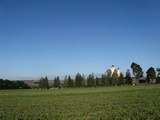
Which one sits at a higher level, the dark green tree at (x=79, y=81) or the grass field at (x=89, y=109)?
the dark green tree at (x=79, y=81)

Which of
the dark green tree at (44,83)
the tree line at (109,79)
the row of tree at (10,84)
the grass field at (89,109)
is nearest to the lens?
the grass field at (89,109)

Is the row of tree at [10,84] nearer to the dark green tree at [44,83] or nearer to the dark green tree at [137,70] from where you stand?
the dark green tree at [44,83]

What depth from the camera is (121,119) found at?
48.0 feet

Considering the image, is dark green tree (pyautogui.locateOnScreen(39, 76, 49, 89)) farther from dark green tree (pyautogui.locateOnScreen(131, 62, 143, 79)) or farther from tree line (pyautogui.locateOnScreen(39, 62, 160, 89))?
dark green tree (pyautogui.locateOnScreen(131, 62, 143, 79))

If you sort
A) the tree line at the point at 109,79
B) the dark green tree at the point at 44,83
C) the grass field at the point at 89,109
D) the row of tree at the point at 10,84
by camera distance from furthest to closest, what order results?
the dark green tree at the point at 44,83, the row of tree at the point at 10,84, the tree line at the point at 109,79, the grass field at the point at 89,109

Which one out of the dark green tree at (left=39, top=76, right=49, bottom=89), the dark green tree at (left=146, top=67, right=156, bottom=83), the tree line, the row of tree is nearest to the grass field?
the tree line

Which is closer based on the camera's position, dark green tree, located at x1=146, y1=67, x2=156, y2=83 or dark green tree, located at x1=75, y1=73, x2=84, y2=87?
dark green tree, located at x1=75, y1=73, x2=84, y2=87

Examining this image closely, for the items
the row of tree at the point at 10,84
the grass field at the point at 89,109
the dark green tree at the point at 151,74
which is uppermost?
the dark green tree at the point at 151,74

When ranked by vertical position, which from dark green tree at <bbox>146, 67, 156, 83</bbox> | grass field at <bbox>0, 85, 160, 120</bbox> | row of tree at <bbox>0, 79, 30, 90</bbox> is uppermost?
dark green tree at <bbox>146, 67, 156, 83</bbox>

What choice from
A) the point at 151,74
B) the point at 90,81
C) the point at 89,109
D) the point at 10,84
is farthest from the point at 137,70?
the point at 89,109

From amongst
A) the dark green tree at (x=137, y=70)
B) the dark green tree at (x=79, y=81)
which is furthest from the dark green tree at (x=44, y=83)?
the dark green tree at (x=137, y=70)

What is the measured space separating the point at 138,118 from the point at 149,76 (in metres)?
137

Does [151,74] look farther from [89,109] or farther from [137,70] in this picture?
[89,109]

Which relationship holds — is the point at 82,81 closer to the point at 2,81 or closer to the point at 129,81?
→ the point at 129,81
